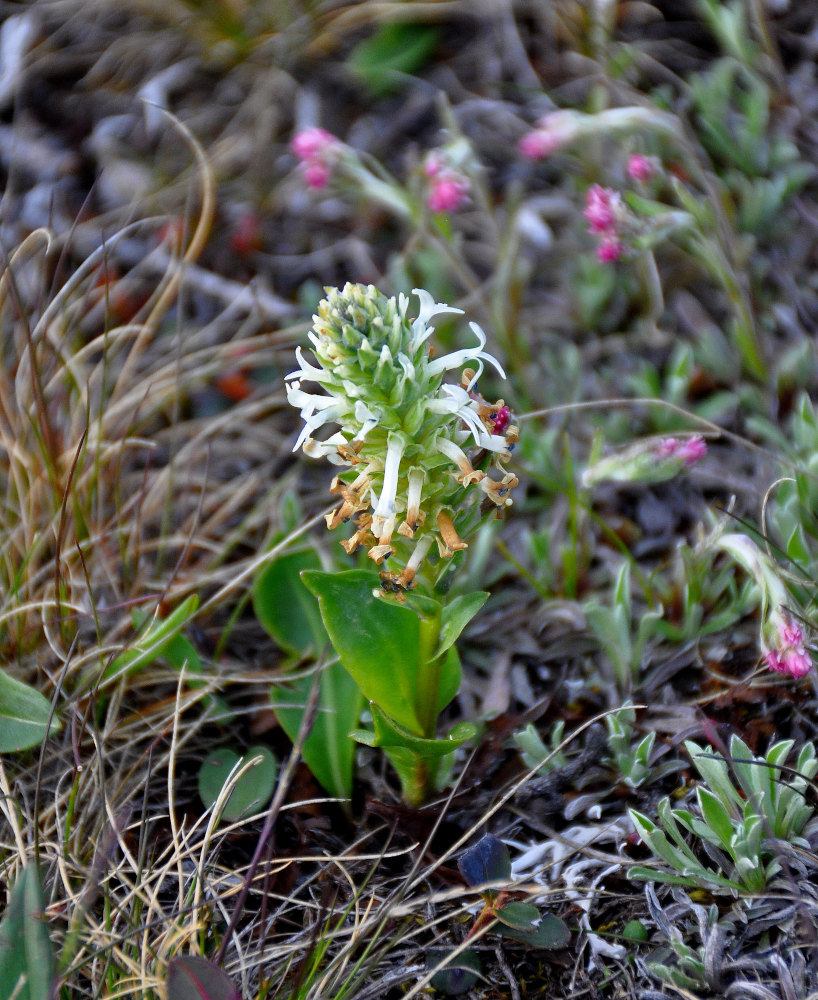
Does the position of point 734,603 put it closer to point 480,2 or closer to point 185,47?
point 480,2

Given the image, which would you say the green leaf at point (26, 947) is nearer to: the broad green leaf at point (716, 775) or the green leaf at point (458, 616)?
the green leaf at point (458, 616)

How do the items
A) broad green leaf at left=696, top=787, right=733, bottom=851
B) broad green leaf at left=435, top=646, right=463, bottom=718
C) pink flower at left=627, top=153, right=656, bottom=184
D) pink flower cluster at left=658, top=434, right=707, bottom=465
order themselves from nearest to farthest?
broad green leaf at left=696, top=787, right=733, bottom=851 → broad green leaf at left=435, top=646, right=463, bottom=718 → pink flower cluster at left=658, top=434, right=707, bottom=465 → pink flower at left=627, top=153, right=656, bottom=184

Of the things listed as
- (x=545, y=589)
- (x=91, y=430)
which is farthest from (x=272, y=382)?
(x=545, y=589)

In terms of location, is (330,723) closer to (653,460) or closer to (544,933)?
(544,933)

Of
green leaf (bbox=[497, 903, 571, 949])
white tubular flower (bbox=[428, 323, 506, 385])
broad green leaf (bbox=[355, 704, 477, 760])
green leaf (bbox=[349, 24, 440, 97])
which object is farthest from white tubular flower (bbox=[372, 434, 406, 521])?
green leaf (bbox=[349, 24, 440, 97])

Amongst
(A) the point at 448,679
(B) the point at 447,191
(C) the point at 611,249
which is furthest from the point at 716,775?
(B) the point at 447,191

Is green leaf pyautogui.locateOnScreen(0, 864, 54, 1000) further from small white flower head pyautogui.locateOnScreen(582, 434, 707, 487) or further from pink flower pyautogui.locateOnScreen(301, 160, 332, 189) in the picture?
pink flower pyautogui.locateOnScreen(301, 160, 332, 189)
